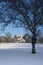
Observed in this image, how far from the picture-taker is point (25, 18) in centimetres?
2188

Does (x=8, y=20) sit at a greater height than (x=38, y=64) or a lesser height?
greater

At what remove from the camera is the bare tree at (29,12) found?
21.2 m

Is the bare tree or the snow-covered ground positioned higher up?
the bare tree

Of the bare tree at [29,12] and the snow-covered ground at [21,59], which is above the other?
the bare tree at [29,12]

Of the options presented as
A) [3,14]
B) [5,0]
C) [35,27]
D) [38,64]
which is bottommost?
[38,64]

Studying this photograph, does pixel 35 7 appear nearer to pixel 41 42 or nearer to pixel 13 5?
pixel 13 5

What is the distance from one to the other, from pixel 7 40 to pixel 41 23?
2802cm

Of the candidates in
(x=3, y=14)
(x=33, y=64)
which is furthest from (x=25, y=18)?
(x=33, y=64)

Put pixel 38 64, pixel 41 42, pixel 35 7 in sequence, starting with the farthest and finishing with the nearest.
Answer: pixel 41 42, pixel 35 7, pixel 38 64

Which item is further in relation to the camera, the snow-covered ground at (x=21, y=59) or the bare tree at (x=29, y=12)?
the bare tree at (x=29, y=12)

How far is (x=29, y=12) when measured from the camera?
21.7 m

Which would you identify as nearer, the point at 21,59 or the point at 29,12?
the point at 21,59

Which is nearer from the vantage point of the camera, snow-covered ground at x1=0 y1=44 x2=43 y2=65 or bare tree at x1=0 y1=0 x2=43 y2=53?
snow-covered ground at x1=0 y1=44 x2=43 y2=65

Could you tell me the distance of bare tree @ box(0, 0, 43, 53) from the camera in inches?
837
